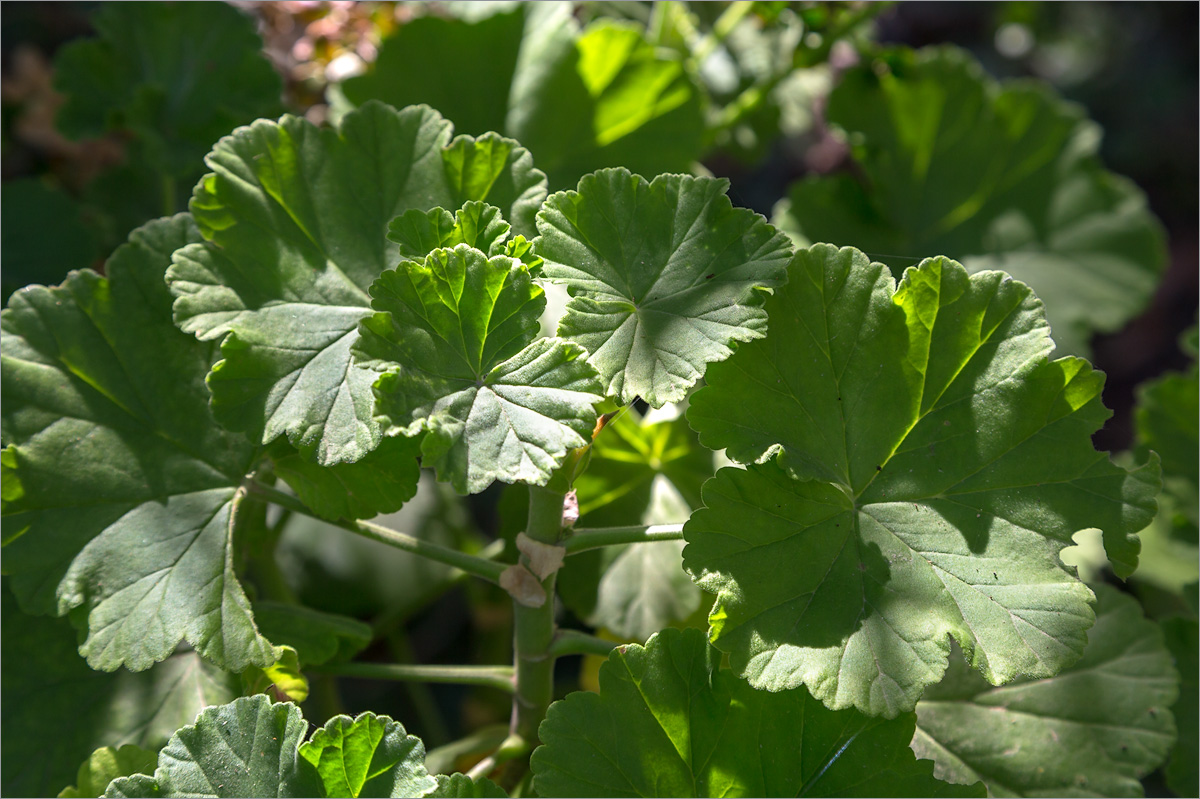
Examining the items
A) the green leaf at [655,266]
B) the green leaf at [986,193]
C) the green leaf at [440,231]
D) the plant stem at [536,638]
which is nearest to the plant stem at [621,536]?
the plant stem at [536,638]

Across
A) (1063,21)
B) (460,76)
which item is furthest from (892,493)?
(1063,21)

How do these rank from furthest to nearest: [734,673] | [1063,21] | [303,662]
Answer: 1. [1063,21]
2. [303,662]
3. [734,673]

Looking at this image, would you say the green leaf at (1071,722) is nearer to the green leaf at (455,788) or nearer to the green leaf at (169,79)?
the green leaf at (455,788)

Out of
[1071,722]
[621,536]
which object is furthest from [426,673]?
[1071,722]

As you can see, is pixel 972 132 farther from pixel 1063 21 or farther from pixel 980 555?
pixel 1063 21

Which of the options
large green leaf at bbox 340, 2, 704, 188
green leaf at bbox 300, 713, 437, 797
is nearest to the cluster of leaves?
green leaf at bbox 300, 713, 437, 797

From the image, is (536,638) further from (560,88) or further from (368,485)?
(560,88)

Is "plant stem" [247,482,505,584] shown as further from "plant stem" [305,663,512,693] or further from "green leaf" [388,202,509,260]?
"green leaf" [388,202,509,260]
